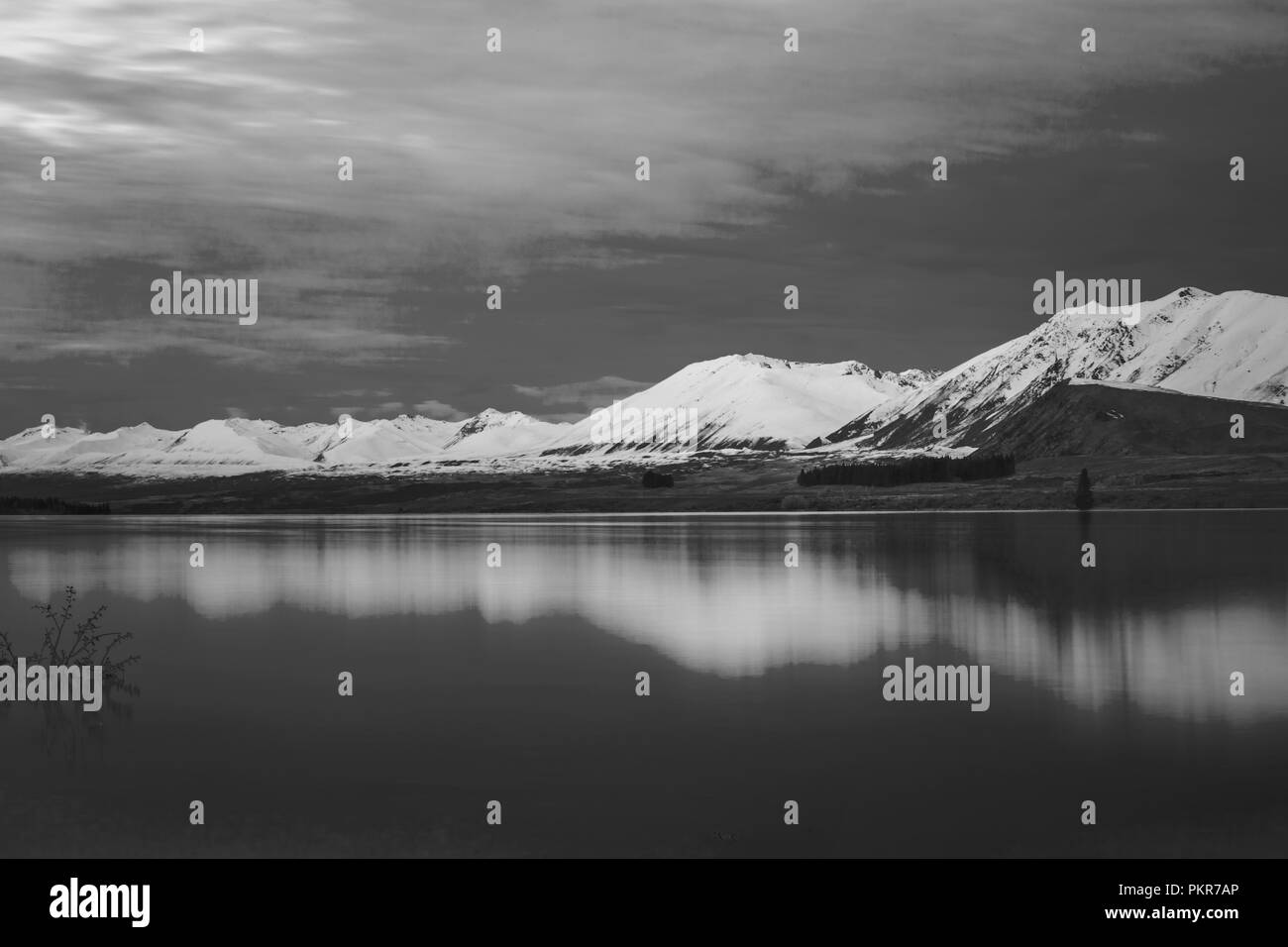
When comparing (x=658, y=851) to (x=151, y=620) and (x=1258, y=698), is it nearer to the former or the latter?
(x=1258, y=698)

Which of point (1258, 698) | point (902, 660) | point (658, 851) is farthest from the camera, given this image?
point (902, 660)

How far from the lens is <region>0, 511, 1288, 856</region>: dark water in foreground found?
19828 millimetres

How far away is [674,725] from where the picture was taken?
1076 inches

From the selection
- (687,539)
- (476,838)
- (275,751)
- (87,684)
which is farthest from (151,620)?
(687,539)

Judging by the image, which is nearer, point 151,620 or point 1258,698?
point 1258,698

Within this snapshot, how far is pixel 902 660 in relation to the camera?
34969 mm

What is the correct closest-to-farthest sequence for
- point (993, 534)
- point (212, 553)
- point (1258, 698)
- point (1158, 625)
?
1. point (1258, 698)
2. point (1158, 625)
3. point (212, 553)
4. point (993, 534)

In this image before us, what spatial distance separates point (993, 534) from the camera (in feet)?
333

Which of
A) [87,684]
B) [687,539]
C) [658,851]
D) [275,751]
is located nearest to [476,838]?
[658,851]

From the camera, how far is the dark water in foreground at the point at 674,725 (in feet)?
65.1

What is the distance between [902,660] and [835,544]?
57.0 metres
